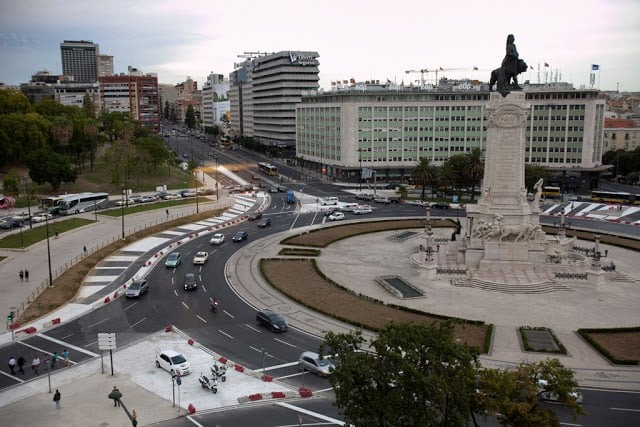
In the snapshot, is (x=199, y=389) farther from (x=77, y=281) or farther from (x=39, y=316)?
(x=77, y=281)

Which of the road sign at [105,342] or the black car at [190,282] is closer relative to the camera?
the road sign at [105,342]

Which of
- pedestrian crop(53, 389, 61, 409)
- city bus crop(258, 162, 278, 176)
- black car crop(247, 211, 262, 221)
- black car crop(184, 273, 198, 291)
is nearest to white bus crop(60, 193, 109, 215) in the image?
black car crop(247, 211, 262, 221)

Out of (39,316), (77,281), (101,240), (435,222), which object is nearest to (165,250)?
(101,240)

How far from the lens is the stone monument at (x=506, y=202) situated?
63344 mm

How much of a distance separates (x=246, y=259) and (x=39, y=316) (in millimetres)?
26402

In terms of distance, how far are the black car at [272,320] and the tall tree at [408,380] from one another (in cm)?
2010

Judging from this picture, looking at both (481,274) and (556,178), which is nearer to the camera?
(481,274)

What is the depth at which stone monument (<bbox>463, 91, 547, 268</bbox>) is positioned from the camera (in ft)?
208

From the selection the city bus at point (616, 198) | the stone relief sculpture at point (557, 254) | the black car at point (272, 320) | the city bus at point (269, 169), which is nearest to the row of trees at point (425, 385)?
the black car at point (272, 320)

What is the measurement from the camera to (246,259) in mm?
70938

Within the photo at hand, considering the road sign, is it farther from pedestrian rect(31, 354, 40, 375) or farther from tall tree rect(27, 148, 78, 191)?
tall tree rect(27, 148, 78, 191)

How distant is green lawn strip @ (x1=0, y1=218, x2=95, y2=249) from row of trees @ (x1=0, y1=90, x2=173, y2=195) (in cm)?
1948

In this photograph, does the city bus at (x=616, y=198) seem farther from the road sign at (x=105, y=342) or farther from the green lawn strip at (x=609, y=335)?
the road sign at (x=105, y=342)

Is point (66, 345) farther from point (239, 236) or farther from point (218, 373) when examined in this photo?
point (239, 236)
